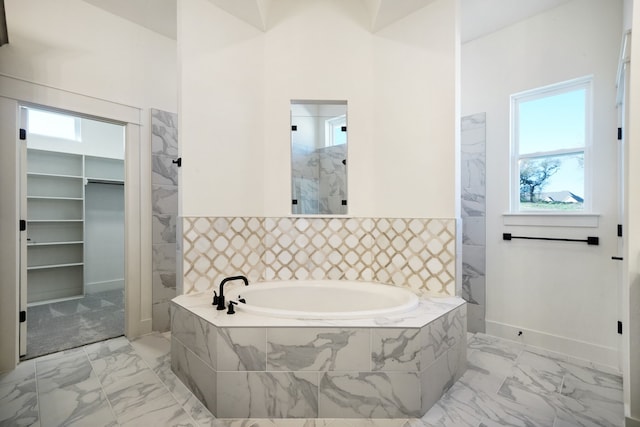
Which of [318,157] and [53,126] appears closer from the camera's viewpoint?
[318,157]

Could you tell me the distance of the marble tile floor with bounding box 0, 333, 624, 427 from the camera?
1.54 m

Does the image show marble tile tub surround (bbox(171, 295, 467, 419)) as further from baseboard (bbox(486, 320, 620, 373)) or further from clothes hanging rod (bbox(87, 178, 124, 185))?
clothes hanging rod (bbox(87, 178, 124, 185))

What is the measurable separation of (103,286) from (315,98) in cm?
418

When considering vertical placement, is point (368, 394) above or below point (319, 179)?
below

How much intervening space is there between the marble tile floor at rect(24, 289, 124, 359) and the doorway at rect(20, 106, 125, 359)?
12 millimetres

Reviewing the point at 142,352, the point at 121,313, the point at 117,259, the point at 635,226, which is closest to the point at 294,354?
the point at 142,352

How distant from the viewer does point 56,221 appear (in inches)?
147

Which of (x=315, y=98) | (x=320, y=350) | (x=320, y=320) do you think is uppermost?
(x=315, y=98)

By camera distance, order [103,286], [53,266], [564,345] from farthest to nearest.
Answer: [103,286], [53,266], [564,345]

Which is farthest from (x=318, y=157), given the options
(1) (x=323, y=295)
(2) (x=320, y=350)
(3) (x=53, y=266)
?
(3) (x=53, y=266)

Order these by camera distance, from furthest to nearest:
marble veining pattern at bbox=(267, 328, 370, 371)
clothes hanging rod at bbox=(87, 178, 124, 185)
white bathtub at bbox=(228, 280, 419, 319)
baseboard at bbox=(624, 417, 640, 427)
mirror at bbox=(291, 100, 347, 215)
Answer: clothes hanging rod at bbox=(87, 178, 124, 185) < mirror at bbox=(291, 100, 347, 215) < white bathtub at bbox=(228, 280, 419, 319) < marble veining pattern at bbox=(267, 328, 370, 371) < baseboard at bbox=(624, 417, 640, 427)

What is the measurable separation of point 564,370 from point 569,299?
0.56 m

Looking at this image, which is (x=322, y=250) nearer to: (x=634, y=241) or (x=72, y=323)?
(x=634, y=241)

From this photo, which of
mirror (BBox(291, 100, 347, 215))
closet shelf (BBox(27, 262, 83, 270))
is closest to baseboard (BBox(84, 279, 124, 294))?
closet shelf (BBox(27, 262, 83, 270))
